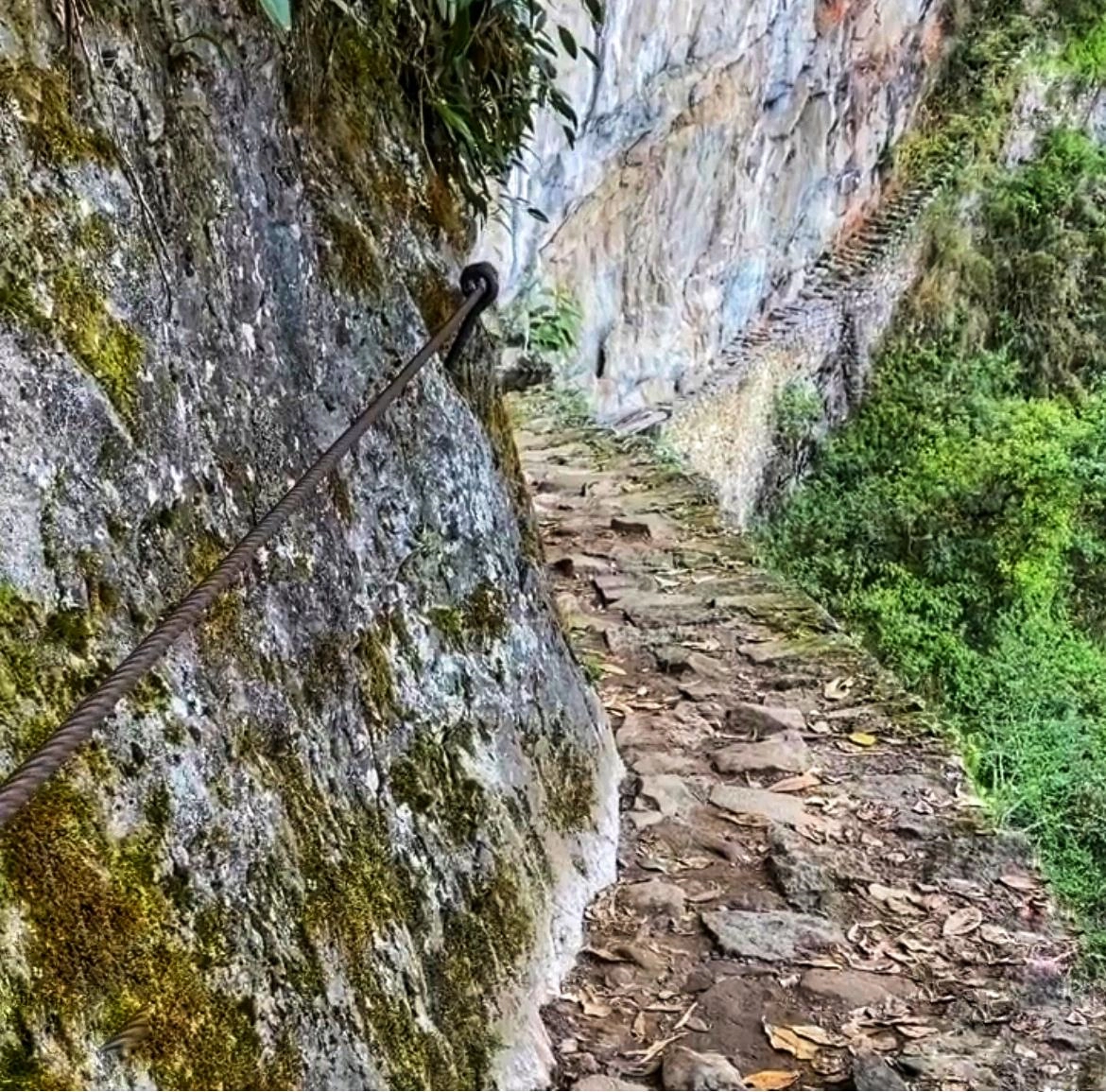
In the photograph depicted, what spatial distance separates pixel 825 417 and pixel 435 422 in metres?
10.8

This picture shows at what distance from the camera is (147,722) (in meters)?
1.20

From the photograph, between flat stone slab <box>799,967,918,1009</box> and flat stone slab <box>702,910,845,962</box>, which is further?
flat stone slab <box>702,910,845,962</box>

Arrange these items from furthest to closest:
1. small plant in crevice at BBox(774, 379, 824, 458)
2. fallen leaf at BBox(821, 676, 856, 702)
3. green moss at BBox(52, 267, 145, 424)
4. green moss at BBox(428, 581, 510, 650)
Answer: small plant in crevice at BBox(774, 379, 824, 458), fallen leaf at BBox(821, 676, 856, 702), green moss at BBox(428, 581, 510, 650), green moss at BBox(52, 267, 145, 424)

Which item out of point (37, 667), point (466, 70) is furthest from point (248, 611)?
point (466, 70)

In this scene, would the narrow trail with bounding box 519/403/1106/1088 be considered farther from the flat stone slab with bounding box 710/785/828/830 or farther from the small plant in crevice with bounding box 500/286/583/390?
A: the small plant in crevice with bounding box 500/286/583/390

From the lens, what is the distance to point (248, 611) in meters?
1.45

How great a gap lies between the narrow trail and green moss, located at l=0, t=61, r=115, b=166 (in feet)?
4.98

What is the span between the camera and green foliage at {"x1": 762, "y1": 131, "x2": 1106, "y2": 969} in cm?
627

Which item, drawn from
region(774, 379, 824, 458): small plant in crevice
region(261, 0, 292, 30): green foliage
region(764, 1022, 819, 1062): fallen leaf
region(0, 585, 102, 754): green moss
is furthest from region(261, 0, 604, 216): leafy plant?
region(774, 379, 824, 458): small plant in crevice

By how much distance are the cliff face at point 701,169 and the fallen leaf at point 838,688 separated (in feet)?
12.2

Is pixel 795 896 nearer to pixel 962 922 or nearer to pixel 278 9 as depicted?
pixel 962 922

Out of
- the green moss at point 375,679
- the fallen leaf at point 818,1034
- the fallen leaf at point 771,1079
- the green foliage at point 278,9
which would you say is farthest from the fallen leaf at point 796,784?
the green foliage at point 278,9

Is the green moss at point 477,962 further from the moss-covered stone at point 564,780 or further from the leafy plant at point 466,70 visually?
the leafy plant at point 466,70

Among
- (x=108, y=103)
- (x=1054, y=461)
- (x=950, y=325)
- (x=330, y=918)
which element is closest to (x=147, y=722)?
(x=330, y=918)
